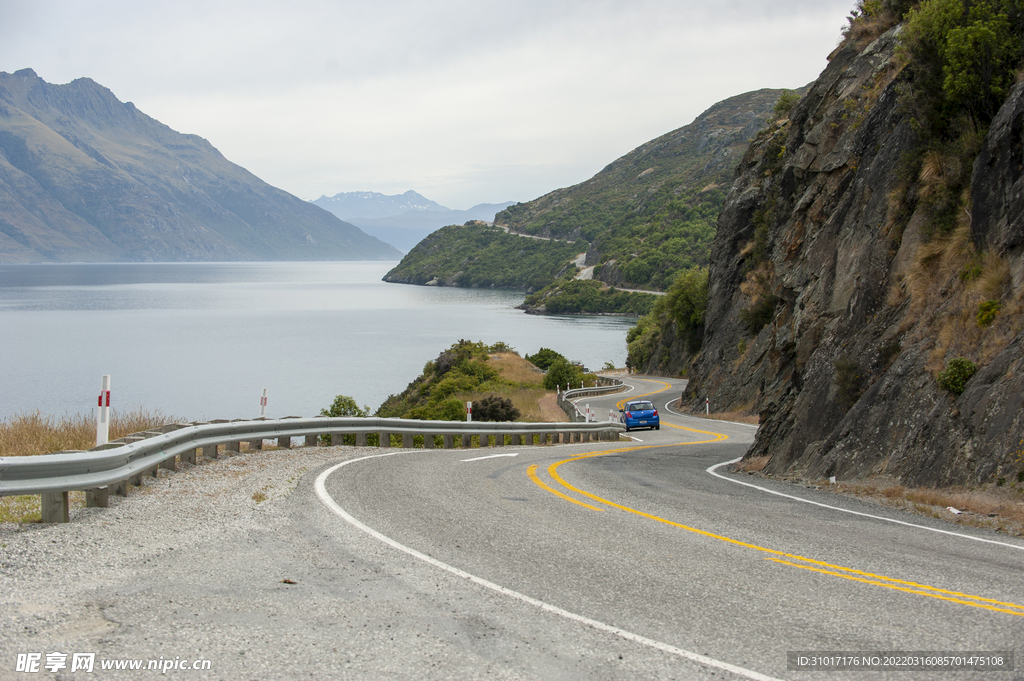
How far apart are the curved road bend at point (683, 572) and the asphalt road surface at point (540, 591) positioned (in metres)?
0.03

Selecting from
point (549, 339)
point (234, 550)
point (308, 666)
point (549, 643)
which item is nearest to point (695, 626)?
point (549, 643)

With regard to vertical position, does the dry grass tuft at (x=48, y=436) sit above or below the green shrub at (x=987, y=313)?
below

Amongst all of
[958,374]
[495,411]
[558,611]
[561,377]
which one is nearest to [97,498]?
[558,611]

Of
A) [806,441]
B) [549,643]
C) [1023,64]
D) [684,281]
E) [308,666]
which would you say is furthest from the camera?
[684,281]

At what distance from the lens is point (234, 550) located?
6859 millimetres

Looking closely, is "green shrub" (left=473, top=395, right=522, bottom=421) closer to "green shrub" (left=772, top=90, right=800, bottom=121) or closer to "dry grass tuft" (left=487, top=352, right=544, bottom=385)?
"dry grass tuft" (left=487, top=352, right=544, bottom=385)

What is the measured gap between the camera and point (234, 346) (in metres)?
93.2

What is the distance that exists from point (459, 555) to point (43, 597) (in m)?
3.32

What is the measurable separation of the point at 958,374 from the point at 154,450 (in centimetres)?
1153

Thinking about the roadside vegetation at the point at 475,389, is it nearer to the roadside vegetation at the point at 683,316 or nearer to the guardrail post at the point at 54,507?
the roadside vegetation at the point at 683,316

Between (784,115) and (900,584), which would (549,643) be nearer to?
(900,584)

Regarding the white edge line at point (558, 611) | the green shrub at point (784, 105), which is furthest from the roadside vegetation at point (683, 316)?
the white edge line at point (558, 611)

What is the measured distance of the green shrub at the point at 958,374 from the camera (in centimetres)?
1133

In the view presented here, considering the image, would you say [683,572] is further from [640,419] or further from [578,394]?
[578,394]
